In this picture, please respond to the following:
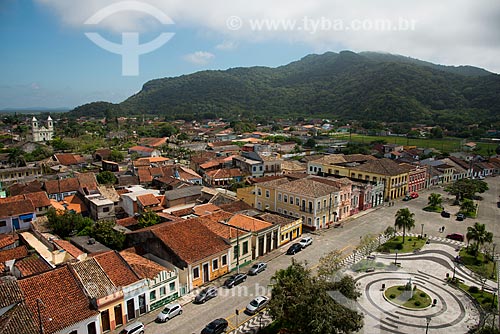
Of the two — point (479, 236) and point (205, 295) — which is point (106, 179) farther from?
point (479, 236)

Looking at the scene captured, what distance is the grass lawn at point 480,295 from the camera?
2409 centimetres

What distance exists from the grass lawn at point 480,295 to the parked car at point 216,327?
1786 cm

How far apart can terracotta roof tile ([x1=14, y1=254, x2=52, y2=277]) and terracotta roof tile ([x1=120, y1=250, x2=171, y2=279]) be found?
529 centimetres

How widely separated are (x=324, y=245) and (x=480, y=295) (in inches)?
521

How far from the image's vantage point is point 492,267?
3011cm

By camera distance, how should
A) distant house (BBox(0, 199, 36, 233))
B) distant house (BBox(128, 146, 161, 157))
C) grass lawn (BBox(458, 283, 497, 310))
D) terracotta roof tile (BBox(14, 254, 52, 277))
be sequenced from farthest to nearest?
distant house (BBox(128, 146, 161, 157)), distant house (BBox(0, 199, 36, 233)), grass lawn (BBox(458, 283, 497, 310)), terracotta roof tile (BBox(14, 254, 52, 277))

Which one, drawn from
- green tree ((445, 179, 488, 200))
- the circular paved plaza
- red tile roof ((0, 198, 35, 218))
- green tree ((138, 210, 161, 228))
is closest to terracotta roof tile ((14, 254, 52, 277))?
green tree ((138, 210, 161, 228))

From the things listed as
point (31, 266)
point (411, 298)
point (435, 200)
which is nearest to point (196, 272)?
point (31, 266)

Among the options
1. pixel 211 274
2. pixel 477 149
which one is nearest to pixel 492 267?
pixel 211 274

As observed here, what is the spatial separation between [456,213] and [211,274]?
35881 mm

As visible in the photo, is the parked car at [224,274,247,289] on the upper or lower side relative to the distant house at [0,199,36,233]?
lower

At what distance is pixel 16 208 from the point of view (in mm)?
37031

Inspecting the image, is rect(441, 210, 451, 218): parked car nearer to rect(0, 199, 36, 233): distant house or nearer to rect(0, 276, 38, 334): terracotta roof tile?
rect(0, 276, 38, 334): terracotta roof tile

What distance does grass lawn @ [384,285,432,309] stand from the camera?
24.2 meters
